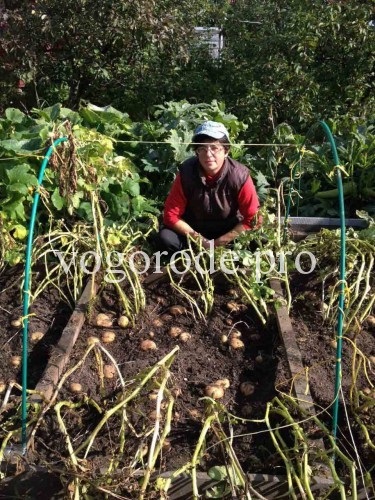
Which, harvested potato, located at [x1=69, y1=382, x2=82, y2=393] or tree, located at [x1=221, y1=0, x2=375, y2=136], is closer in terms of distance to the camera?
harvested potato, located at [x1=69, y1=382, x2=82, y2=393]

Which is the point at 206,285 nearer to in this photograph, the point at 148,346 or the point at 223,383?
the point at 148,346

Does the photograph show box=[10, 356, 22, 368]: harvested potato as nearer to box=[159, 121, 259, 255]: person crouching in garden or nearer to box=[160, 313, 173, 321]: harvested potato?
box=[160, 313, 173, 321]: harvested potato

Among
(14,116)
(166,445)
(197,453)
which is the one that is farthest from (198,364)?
(14,116)

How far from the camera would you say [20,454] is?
247cm

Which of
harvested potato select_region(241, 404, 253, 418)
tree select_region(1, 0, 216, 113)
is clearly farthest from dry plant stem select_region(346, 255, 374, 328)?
tree select_region(1, 0, 216, 113)

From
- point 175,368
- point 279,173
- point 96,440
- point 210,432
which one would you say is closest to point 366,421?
point 210,432

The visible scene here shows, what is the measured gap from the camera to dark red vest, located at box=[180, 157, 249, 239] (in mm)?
3730

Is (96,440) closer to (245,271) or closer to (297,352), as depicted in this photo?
(297,352)

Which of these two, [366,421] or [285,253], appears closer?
[366,421]

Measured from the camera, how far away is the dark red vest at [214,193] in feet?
12.2

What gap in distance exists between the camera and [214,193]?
3.77 m

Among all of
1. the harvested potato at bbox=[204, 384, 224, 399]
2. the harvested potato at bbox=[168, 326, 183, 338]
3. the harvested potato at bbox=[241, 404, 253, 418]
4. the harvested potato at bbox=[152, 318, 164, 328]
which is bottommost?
the harvested potato at bbox=[241, 404, 253, 418]

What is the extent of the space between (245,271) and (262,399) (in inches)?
36.2

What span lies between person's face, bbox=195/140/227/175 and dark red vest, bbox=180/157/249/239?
69mm
